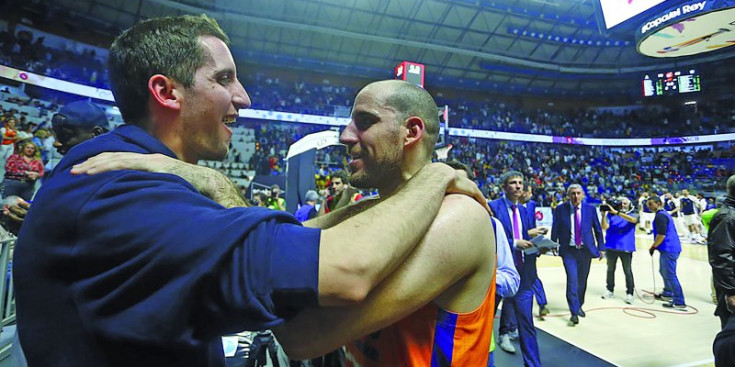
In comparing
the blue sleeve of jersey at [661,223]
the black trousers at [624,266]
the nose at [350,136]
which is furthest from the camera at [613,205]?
the nose at [350,136]

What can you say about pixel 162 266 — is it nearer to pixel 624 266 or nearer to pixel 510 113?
pixel 624 266

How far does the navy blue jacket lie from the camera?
26.5 inches

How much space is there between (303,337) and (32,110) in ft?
60.7

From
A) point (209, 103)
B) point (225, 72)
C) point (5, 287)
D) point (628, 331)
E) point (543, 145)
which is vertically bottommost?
point (628, 331)

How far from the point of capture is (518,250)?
501 cm

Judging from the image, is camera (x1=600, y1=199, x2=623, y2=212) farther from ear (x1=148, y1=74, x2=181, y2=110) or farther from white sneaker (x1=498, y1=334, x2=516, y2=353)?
ear (x1=148, y1=74, x2=181, y2=110)

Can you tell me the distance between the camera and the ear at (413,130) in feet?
5.21

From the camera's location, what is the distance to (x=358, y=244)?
769 millimetres

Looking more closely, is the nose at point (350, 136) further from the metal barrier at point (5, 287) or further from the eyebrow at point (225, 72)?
the metal barrier at point (5, 287)

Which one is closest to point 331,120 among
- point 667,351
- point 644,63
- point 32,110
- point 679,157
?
point 32,110

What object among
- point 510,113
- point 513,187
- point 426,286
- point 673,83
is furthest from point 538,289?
point 510,113

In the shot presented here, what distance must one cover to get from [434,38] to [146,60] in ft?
77.8

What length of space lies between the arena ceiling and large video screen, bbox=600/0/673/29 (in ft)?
36.1

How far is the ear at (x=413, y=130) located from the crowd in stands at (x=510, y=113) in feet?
65.0
